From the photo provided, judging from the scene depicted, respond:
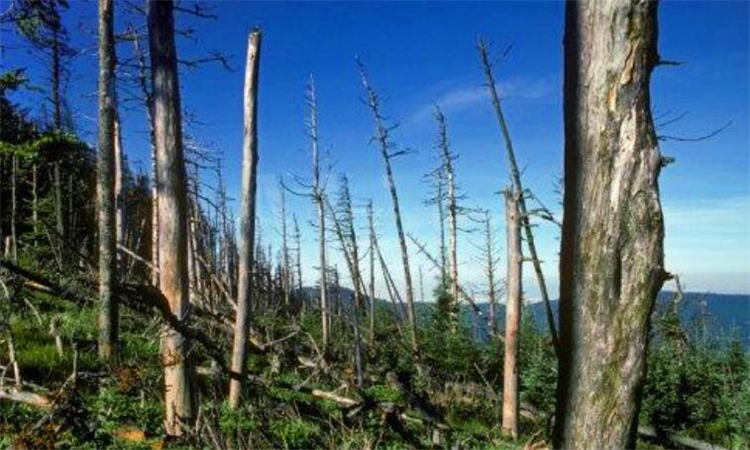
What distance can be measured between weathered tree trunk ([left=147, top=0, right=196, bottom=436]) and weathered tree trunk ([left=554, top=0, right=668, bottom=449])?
208 inches

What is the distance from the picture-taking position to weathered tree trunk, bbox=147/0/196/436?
7.18 metres

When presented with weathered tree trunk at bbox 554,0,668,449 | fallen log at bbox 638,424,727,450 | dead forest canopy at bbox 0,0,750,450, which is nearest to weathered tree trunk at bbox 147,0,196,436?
dead forest canopy at bbox 0,0,750,450

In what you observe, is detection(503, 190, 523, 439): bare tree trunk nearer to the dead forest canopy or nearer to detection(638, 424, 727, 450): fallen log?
the dead forest canopy

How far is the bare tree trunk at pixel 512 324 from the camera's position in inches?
488

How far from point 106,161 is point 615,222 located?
10.1 meters

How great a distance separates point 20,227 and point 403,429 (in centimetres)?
2434

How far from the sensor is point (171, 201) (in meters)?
7.27

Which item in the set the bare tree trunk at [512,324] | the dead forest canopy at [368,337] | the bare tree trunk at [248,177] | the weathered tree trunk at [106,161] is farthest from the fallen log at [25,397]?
the bare tree trunk at [512,324]

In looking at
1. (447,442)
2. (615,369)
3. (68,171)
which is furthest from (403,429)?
(68,171)

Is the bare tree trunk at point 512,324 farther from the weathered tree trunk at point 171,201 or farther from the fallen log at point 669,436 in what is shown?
the weathered tree trunk at point 171,201

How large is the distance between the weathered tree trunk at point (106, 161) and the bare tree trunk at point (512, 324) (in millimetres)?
7251

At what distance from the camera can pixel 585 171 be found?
309cm

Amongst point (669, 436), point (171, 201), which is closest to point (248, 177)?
point (171, 201)

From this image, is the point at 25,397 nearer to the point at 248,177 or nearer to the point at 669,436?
the point at 248,177
